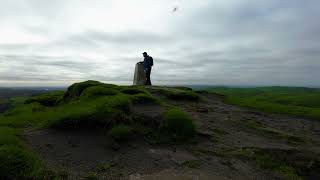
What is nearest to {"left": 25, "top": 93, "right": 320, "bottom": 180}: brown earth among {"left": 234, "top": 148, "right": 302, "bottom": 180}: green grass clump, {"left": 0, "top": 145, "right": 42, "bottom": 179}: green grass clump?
{"left": 234, "top": 148, "right": 302, "bottom": 180}: green grass clump

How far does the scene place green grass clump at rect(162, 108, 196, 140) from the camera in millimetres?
13375

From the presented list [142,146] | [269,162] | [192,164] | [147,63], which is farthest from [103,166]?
[147,63]

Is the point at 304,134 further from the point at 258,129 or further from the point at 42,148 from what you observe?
the point at 42,148

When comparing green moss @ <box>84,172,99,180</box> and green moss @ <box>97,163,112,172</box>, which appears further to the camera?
green moss @ <box>97,163,112,172</box>

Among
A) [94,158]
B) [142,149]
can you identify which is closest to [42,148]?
[94,158]

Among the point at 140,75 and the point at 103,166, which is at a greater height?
the point at 140,75

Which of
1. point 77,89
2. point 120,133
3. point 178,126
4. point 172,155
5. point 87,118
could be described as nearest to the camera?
point 172,155

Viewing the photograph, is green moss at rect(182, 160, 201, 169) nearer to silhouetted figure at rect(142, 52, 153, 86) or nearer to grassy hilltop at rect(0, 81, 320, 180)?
grassy hilltop at rect(0, 81, 320, 180)

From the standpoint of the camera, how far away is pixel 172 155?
11.0m

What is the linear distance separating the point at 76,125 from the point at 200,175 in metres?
6.65

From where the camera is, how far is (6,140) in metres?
10.2

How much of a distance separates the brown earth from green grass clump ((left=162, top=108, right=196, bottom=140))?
1.73 ft

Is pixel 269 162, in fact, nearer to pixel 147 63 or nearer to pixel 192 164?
pixel 192 164

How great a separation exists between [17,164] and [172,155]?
17.5 feet
